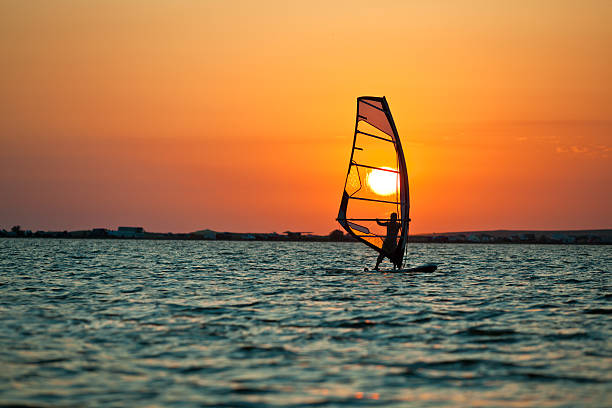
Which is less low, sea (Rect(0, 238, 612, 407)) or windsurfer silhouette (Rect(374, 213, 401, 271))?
windsurfer silhouette (Rect(374, 213, 401, 271))

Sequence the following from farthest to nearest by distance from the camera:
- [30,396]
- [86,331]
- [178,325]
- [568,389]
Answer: [178,325] → [86,331] → [568,389] → [30,396]

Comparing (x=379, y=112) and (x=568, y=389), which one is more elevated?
(x=379, y=112)

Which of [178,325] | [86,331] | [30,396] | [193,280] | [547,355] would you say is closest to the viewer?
[30,396]

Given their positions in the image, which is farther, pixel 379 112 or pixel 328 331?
pixel 379 112

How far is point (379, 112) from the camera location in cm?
2864

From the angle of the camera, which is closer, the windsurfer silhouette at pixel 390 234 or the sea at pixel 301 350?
the sea at pixel 301 350

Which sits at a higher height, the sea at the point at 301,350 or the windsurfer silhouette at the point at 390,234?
the windsurfer silhouette at the point at 390,234

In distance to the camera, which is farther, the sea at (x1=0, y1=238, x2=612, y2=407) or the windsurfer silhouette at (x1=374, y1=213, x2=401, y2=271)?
the windsurfer silhouette at (x1=374, y1=213, x2=401, y2=271)

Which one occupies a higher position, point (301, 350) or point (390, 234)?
point (390, 234)

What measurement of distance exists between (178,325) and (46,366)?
4.25 meters

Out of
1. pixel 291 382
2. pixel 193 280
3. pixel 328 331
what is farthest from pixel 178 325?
pixel 193 280

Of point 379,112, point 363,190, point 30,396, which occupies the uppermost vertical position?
point 379,112

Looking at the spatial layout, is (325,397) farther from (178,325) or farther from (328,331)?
(178,325)

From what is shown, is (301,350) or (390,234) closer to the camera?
(301,350)
